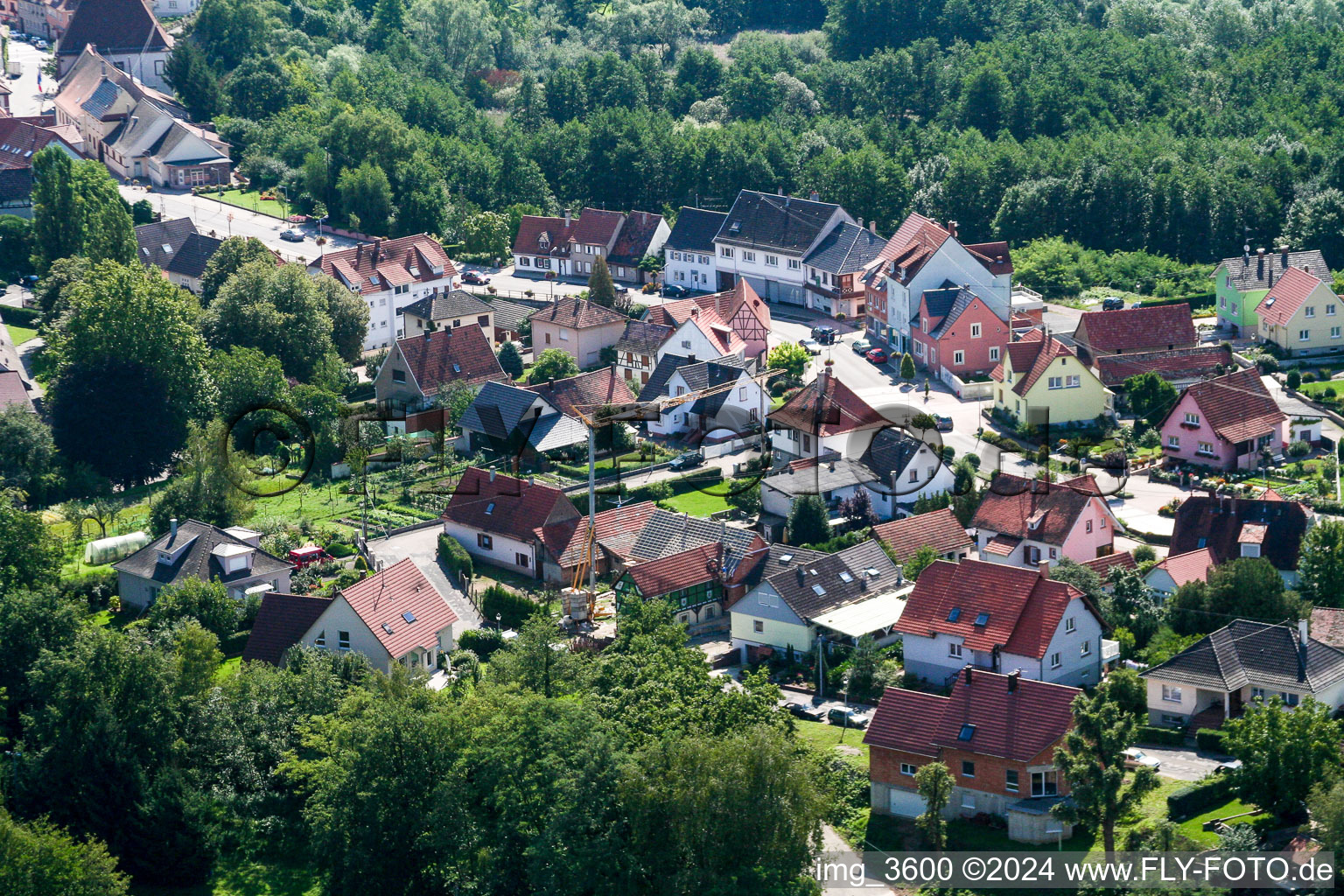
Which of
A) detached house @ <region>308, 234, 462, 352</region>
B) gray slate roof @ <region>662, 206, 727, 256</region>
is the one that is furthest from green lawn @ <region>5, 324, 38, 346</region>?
gray slate roof @ <region>662, 206, 727, 256</region>

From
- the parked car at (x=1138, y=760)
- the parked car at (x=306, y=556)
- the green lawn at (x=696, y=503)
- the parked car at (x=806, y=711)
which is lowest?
the green lawn at (x=696, y=503)

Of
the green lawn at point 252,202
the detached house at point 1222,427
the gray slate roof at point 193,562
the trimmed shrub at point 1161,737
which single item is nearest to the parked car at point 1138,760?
the trimmed shrub at point 1161,737

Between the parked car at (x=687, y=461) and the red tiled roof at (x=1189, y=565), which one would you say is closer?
the red tiled roof at (x=1189, y=565)

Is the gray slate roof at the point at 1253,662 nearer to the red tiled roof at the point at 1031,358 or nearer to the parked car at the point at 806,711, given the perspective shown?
the parked car at the point at 806,711

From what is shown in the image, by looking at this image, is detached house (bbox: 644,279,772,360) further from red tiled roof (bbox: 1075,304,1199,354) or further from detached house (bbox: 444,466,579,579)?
detached house (bbox: 444,466,579,579)

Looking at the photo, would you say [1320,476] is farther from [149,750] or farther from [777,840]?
[149,750]

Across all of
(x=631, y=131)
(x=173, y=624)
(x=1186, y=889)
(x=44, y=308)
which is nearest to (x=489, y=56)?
(x=631, y=131)
